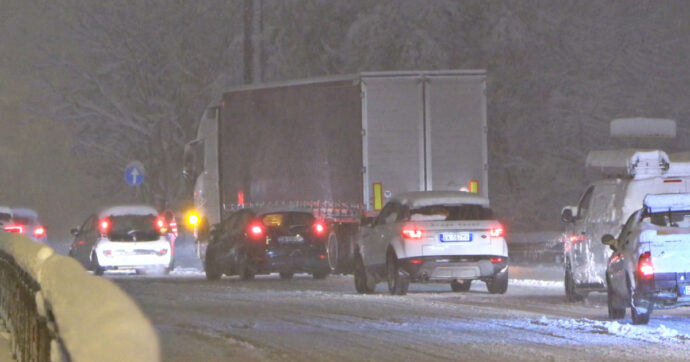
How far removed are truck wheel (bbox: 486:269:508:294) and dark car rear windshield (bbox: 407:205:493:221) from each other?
0.91 metres

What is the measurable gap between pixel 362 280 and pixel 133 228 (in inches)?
356

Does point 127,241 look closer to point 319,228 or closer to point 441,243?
point 319,228

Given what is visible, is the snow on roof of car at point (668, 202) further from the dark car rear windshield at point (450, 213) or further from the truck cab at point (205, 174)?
the truck cab at point (205, 174)

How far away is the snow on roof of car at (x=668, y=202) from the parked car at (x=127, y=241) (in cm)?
1517

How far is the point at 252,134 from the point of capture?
2902cm

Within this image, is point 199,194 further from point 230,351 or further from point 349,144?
point 230,351

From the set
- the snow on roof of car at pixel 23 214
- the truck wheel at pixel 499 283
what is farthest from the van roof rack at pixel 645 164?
the snow on roof of car at pixel 23 214

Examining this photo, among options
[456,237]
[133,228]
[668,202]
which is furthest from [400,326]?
[133,228]

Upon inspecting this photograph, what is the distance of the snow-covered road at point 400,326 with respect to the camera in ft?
40.2

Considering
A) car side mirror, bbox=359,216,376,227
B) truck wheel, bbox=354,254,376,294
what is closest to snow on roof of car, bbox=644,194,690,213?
truck wheel, bbox=354,254,376,294

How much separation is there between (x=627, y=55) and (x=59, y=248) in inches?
779

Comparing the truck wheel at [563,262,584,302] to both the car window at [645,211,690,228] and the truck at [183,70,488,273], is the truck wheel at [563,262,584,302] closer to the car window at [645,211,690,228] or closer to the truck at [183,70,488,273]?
the car window at [645,211,690,228]

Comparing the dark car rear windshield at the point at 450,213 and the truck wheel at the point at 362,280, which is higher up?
the dark car rear windshield at the point at 450,213

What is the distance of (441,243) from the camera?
66.0ft
